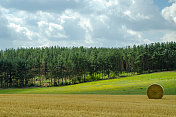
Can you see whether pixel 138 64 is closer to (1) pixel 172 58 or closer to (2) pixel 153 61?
(2) pixel 153 61

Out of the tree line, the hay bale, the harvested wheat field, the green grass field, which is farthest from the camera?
the tree line

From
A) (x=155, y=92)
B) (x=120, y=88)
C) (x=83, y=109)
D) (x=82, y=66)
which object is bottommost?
(x=120, y=88)

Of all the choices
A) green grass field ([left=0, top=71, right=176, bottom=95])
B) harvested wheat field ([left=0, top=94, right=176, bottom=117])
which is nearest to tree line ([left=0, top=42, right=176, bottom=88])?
green grass field ([left=0, top=71, right=176, bottom=95])

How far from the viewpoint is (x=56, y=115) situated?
34.5ft

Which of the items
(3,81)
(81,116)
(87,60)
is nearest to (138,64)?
(87,60)

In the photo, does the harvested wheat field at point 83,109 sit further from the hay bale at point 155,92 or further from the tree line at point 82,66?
the tree line at point 82,66

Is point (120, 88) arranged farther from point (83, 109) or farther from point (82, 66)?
point (82, 66)

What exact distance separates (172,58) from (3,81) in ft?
335

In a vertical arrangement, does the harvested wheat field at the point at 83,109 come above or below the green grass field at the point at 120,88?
above

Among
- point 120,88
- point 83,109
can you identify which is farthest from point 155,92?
point 120,88

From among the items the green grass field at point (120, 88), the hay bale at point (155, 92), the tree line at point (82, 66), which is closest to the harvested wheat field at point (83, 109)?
the hay bale at point (155, 92)

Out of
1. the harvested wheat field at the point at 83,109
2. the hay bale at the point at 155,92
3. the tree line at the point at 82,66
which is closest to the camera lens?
the harvested wheat field at the point at 83,109

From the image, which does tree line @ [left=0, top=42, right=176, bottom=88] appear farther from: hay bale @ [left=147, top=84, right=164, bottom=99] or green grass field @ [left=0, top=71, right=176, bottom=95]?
hay bale @ [left=147, top=84, right=164, bottom=99]

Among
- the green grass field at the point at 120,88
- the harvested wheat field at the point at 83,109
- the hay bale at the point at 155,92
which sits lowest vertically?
the green grass field at the point at 120,88
